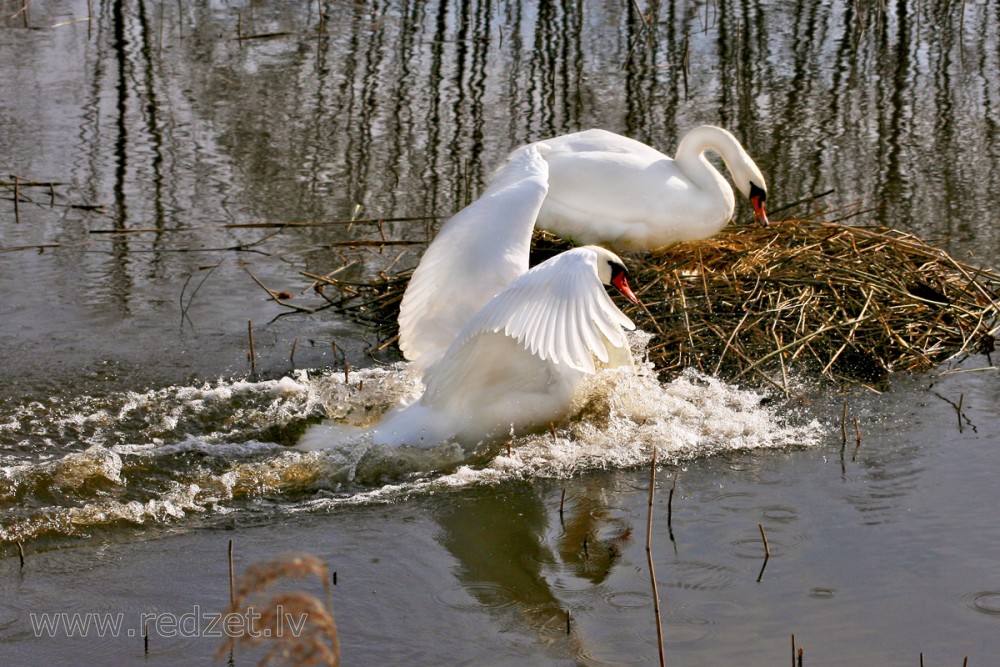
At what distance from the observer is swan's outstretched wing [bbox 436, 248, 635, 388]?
174 inches

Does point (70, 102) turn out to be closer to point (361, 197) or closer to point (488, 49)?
point (361, 197)

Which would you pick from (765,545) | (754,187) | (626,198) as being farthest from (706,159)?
(765,545)

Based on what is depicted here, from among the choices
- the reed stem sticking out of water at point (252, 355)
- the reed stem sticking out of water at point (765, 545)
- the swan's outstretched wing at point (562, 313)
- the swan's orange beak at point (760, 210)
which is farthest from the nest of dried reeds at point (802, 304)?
the reed stem sticking out of water at point (765, 545)

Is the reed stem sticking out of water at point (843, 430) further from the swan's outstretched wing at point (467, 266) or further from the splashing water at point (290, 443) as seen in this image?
the swan's outstretched wing at point (467, 266)

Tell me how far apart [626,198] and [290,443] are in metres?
2.30

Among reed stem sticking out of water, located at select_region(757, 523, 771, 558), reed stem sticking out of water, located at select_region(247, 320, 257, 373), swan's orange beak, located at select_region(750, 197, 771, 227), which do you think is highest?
swan's orange beak, located at select_region(750, 197, 771, 227)

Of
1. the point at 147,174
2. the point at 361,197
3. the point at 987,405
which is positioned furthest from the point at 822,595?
the point at 147,174

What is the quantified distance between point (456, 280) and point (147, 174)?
13.3 ft

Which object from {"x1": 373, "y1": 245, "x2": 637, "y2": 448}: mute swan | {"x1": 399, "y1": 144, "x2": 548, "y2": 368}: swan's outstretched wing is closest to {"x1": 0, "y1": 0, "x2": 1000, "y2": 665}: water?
{"x1": 373, "y1": 245, "x2": 637, "y2": 448}: mute swan

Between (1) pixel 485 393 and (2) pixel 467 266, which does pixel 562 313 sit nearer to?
(1) pixel 485 393

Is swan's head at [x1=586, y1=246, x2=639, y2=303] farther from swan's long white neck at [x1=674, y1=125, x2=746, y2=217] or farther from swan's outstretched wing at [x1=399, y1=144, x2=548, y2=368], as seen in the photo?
swan's long white neck at [x1=674, y1=125, x2=746, y2=217]

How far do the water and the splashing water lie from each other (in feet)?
0.05

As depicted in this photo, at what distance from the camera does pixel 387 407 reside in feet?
19.0

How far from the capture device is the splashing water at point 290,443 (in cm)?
465
